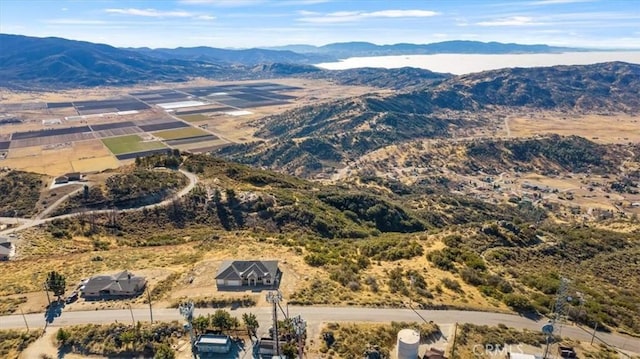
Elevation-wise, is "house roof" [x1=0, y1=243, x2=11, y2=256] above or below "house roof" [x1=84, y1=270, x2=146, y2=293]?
below

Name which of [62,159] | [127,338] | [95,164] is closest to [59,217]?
[127,338]

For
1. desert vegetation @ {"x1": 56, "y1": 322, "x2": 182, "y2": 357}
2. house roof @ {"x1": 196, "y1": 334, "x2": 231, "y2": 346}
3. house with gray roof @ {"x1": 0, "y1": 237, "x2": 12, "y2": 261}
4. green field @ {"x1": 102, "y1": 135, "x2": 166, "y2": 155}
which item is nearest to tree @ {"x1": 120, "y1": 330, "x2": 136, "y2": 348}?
desert vegetation @ {"x1": 56, "y1": 322, "x2": 182, "y2": 357}

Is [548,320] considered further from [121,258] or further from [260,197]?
[260,197]

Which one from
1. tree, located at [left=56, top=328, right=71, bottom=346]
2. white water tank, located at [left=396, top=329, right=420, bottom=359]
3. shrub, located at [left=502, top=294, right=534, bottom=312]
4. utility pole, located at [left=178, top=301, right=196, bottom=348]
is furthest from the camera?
shrub, located at [left=502, top=294, right=534, bottom=312]

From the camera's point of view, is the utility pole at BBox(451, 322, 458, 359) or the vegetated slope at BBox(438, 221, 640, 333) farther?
the vegetated slope at BBox(438, 221, 640, 333)

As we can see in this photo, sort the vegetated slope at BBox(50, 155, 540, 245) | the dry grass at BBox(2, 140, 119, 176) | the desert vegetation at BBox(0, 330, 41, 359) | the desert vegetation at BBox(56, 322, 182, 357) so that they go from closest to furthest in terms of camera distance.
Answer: the desert vegetation at BBox(56, 322, 182, 357) → the desert vegetation at BBox(0, 330, 41, 359) → the vegetated slope at BBox(50, 155, 540, 245) → the dry grass at BBox(2, 140, 119, 176)

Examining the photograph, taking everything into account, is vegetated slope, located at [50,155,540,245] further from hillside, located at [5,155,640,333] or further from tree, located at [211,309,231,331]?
tree, located at [211,309,231,331]

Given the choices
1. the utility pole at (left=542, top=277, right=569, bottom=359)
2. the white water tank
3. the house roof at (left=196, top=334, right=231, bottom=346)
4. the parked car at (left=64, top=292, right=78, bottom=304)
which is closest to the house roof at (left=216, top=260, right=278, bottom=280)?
the house roof at (left=196, top=334, right=231, bottom=346)

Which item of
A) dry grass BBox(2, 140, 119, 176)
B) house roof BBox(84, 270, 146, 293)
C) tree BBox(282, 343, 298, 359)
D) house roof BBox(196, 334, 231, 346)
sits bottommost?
dry grass BBox(2, 140, 119, 176)

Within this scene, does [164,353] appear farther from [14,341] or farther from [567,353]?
[567,353]
